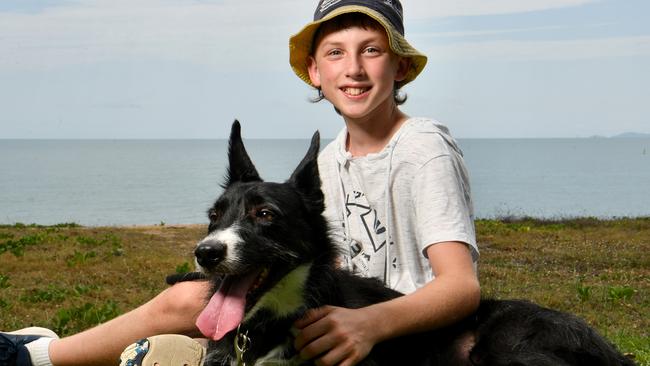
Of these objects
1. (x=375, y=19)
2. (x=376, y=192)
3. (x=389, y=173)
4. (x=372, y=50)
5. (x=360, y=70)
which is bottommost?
(x=376, y=192)

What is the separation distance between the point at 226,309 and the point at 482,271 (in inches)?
501

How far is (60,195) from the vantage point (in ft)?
284

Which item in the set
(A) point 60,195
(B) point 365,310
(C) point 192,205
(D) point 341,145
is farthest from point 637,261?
(A) point 60,195

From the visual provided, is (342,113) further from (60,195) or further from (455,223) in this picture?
(60,195)

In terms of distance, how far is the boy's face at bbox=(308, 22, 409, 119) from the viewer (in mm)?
5828

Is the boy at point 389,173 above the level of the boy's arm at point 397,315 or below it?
above

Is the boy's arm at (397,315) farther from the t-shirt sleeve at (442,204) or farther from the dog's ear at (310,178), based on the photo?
the dog's ear at (310,178)

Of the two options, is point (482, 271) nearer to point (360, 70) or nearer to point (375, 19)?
point (360, 70)

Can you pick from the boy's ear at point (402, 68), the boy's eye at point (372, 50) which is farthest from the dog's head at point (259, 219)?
the boy's ear at point (402, 68)

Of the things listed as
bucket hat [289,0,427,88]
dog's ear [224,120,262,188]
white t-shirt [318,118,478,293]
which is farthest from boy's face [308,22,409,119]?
dog's ear [224,120,262,188]

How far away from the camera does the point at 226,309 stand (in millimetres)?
4336

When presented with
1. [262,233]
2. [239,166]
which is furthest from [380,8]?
[262,233]

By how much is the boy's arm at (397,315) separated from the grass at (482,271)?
10.2 feet

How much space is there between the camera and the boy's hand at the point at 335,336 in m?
4.61
